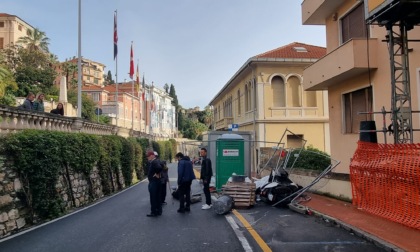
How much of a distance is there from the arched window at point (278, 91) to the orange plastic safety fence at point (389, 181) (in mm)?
18110

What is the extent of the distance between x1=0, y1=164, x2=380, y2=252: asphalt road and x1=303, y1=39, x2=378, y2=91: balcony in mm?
5226

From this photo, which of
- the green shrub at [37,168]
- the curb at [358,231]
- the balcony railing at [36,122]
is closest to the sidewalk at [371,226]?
the curb at [358,231]

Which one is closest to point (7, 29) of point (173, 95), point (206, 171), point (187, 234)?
point (173, 95)

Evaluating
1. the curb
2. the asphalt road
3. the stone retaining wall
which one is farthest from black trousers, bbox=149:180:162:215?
the curb

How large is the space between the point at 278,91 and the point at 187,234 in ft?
71.7

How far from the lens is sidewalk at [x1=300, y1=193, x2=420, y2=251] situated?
6484 millimetres

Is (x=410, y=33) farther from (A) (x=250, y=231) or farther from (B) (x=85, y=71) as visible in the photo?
(B) (x=85, y=71)

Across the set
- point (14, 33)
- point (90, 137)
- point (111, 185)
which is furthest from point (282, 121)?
point (14, 33)

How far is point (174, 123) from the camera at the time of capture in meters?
121

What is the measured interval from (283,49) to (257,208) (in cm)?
2134

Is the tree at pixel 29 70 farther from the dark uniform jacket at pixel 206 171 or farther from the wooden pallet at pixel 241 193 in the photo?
the wooden pallet at pixel 241 193

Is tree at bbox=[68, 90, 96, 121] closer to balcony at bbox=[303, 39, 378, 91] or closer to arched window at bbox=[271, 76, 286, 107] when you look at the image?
arched window at bbox=[271, 76, 286, 107]

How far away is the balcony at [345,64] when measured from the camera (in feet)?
39.4

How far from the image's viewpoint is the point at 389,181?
28.3 ft
